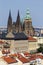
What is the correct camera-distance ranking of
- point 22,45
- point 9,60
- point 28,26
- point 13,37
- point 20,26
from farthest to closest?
point 28,26, point 20,26, point 22,45, point 13,37, point 9,60

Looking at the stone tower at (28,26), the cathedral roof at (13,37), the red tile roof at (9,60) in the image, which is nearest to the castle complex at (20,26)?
the stone tower at (28,26)

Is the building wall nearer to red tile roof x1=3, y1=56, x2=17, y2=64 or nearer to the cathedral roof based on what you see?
the cathedral roof

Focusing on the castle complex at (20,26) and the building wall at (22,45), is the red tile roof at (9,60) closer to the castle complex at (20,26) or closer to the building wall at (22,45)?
the building wall at (22,45)

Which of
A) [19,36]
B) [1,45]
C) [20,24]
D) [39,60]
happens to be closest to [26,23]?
[20,24]

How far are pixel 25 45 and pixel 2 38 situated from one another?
3.76 metres

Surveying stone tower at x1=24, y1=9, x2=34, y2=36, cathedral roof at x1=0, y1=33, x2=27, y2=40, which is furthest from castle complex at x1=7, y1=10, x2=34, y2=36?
cathedral roof at x1=0, y1=33, x2=27, y2=40

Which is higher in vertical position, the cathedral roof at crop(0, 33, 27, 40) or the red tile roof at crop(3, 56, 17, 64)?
the red tile roof at crop(3, 56, 17, 64)

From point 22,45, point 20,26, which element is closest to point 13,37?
point 22,45

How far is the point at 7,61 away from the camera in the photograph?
33719mm

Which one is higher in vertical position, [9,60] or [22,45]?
[9,60]

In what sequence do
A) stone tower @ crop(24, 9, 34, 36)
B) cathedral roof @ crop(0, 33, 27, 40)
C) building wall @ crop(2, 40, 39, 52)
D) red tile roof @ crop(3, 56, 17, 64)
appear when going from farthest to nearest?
stone tower @ crop(24, 9, 34, 36), cathedral roof @ crop(0, 33, 27, 40), building wall @ crop(2, 40, 39, 52), red tile roof @ crop(3, 56, 17, 64)

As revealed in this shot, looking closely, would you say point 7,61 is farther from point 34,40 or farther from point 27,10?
point 27,10

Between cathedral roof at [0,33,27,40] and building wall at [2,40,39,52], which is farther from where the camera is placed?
cathedral roof at [0,33,27,40]

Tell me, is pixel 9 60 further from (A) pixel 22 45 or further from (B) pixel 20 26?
(B) pixel 20 26
